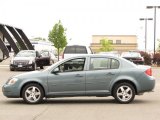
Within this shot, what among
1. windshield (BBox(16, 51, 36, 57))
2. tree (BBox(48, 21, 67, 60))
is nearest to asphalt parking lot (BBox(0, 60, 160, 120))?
windshield (BBox(16, 51, 36, 57))

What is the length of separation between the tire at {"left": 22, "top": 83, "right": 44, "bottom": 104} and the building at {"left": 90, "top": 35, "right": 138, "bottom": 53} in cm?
14188

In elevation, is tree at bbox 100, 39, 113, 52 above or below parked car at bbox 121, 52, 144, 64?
above

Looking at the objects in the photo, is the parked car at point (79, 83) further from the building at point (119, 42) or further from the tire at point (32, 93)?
the building at point (119, 42)

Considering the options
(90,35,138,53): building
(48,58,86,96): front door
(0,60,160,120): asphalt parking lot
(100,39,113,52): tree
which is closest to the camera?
(0,60,160,120): asphalt parking lot

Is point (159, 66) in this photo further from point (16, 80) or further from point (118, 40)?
point (118, 40)

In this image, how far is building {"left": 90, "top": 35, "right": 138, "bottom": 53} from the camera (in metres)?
157

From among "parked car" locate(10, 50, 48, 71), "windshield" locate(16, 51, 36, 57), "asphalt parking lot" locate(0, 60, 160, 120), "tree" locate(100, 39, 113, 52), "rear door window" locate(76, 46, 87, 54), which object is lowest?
"asphalt parking lot" locate(0, 60, 160, 120)

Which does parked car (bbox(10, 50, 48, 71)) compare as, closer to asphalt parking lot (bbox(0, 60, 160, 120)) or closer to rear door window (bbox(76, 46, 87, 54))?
rear door window (bbox(76, 46, 87, 54))

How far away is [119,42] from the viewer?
538ft

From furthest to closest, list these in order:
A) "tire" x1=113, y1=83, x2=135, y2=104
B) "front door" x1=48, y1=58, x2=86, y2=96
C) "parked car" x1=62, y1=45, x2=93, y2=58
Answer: "parked car" x1=62, y1=45, x2=93, y2=58, "tire" x1=113, y1=83, x2=135, y2=104, "front door" x1=48, y1=58, x2=86, y2=96

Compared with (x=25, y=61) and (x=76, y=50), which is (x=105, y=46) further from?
(x=25, y=61)
